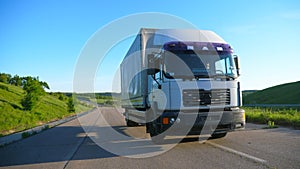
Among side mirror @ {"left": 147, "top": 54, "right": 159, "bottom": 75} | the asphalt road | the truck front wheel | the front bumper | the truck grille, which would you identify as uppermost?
side mirror @ {"left": 147, "top": 54, "right": 159, "bottom": 75}

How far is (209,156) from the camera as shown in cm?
681

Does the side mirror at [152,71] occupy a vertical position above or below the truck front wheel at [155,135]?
above

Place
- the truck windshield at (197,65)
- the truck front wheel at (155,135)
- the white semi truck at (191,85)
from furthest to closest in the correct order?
the truck front wheel at (155,135), the truck windshield at (197,65), the white semi truck at (191,85)

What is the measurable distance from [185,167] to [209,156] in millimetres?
1177

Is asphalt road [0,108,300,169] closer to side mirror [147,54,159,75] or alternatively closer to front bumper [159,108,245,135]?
front bumper [159,108,245,135]

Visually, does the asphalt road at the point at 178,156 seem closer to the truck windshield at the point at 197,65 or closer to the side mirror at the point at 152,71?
the truck windshield at the point at 197,65

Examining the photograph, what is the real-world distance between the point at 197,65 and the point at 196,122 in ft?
5.70

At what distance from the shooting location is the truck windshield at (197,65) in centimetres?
812

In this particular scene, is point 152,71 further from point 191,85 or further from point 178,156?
point 178,156

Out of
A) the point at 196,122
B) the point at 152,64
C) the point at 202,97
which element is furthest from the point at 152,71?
the point at 196,122

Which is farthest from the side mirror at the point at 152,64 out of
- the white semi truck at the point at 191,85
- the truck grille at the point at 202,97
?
the truck grille at the point at 202,97

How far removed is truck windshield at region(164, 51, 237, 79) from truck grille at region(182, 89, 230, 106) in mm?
470

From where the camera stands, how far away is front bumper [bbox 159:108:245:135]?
7746mm

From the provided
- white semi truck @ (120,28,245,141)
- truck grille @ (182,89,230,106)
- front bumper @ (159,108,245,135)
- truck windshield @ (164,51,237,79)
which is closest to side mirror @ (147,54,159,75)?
white semi truck @ (120,28,245,141)
